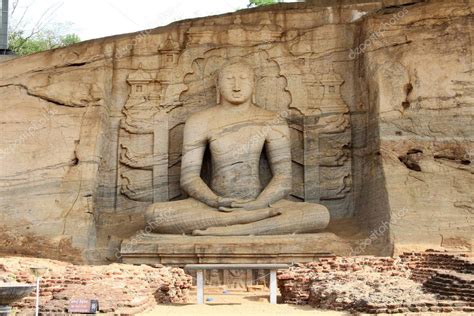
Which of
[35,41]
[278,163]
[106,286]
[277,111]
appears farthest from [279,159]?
[35,41]

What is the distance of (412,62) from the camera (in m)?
12.4

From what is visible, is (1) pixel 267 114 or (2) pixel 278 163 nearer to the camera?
(2) pixel 278 163

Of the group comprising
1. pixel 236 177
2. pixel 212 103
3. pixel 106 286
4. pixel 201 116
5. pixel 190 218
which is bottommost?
pixel 106 286

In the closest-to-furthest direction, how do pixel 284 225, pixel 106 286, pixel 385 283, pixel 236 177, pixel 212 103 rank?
pixel 106 286 < pixel 385 283 < pixel 284 225 < pixel 236 177 < pixel 212 103

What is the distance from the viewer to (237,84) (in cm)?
1324

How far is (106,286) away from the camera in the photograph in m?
8.33

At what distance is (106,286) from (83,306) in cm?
96

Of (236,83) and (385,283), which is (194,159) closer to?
(236,83)

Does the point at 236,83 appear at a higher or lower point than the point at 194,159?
higher

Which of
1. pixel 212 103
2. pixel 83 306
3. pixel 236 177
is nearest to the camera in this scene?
pixel 83 306

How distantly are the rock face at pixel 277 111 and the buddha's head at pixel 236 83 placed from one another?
0.61 m

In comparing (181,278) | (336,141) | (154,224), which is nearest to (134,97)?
(154,224)

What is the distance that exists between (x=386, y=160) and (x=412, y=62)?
180 cm

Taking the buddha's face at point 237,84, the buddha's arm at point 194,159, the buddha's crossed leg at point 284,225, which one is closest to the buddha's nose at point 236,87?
the buddha's face at point 237,84
